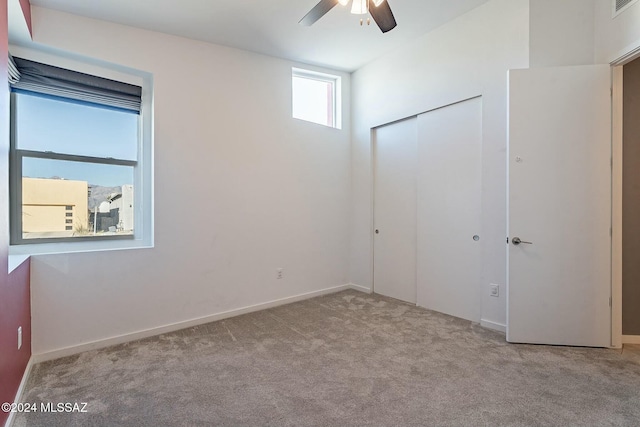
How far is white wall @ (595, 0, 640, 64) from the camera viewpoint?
91.1 inches

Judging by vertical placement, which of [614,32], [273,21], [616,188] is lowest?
[616,188]

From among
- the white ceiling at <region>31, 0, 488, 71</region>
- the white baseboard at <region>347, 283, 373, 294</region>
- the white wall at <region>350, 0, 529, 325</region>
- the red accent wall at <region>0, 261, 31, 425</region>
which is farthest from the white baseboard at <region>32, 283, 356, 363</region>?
the white ceiling at <region>31, 0, 488, 71</region>

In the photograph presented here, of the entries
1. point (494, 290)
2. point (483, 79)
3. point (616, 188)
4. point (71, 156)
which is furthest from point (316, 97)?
point (616, 188)

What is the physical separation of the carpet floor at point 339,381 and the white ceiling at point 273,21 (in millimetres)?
2932

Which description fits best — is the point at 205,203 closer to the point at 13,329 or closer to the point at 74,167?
the point at 74,167

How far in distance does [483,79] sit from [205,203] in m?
3.07

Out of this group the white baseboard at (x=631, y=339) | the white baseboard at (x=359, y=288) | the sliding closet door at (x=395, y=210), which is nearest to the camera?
the white baseboard at (x=631, y=339)

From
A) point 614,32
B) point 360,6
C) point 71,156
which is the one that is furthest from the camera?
point 71,156

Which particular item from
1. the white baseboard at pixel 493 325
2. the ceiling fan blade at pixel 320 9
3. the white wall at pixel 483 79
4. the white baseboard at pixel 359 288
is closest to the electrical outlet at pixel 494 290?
the white wall at pixel 483 79

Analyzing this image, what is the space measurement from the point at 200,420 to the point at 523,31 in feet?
12.6

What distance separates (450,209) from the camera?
3.43 m

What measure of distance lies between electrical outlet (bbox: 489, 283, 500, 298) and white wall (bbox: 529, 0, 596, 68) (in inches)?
78.7

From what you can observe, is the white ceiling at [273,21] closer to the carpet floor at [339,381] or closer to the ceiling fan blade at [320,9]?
the ceiling fan blade at [320,9]

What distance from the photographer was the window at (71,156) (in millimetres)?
2652
